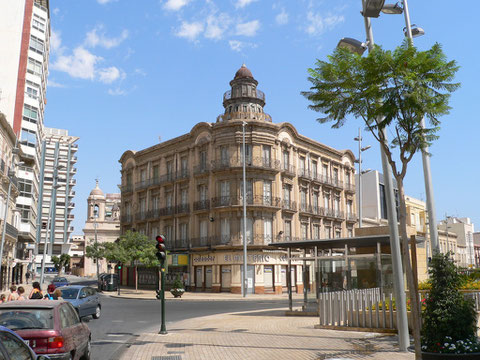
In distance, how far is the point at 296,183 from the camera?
46.5 m

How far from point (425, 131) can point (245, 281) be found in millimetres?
30243

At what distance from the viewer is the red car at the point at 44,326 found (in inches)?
308

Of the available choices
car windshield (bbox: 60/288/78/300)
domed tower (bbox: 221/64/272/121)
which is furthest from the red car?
domed tower (bbox: 221/64/272/121)

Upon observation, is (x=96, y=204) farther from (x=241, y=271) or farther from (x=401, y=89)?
(x=401, y=89)

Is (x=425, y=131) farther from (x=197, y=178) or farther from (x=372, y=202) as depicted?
(x=372, y=202)

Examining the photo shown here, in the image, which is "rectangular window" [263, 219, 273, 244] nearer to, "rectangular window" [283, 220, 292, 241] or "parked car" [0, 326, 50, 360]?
"rectangular window" [283, 220, 292, 241]

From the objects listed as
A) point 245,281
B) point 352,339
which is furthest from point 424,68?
point 245,281

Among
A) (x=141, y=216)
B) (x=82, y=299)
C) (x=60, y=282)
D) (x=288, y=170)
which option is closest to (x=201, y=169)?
(x=288, y=170)

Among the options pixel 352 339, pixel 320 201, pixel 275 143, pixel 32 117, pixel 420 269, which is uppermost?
pixel 32 117

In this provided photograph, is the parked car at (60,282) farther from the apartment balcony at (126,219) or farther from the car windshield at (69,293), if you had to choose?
the car windshield at (69,293)

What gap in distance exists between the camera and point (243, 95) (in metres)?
49.4

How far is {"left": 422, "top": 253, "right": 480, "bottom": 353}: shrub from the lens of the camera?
8.70 meters

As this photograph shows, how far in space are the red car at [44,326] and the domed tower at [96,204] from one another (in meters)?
98.3

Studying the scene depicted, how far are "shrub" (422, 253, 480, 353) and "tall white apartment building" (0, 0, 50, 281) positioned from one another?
153 feet
